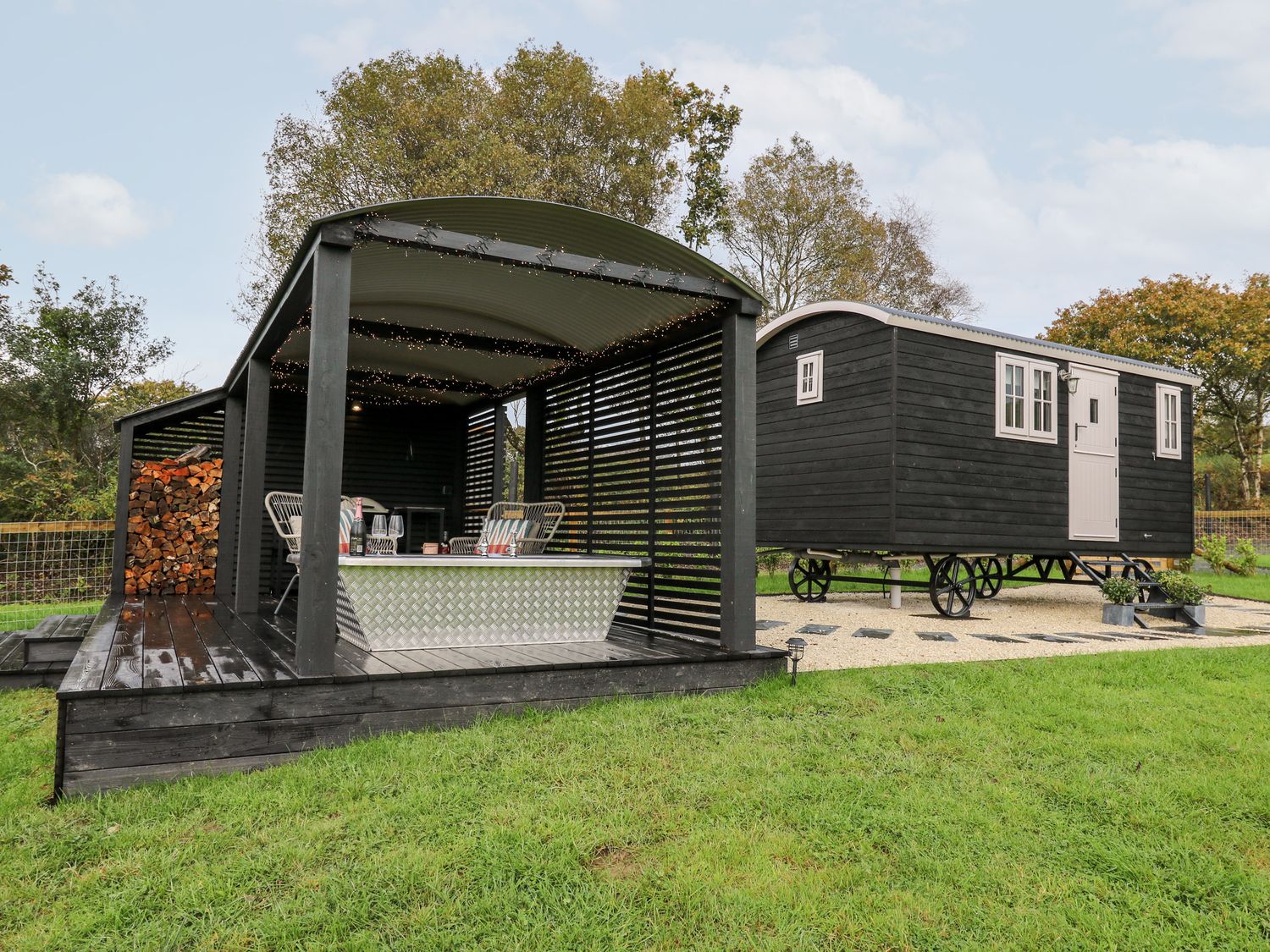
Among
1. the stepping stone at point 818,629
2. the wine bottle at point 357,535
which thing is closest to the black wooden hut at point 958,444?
the stepping stone at point 818,629

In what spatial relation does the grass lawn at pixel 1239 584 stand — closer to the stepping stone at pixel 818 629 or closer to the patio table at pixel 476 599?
the stepping stone at pixel 818 629

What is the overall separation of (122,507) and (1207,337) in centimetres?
2573

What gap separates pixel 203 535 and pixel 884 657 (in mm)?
6559

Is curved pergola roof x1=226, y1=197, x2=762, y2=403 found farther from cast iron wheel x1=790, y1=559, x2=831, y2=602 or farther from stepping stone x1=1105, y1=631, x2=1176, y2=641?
cast iron wheel x1=790, y1=559, x2=831, y2=602

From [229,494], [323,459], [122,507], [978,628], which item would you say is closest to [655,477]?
[323,459]

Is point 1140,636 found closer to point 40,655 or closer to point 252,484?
point 252,484

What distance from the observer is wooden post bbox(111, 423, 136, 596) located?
7.79 meters

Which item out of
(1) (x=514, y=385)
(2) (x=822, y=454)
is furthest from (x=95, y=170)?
(2) (x=822, y=454)

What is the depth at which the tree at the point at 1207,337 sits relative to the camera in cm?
2239

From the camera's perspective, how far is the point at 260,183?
15.2 meters

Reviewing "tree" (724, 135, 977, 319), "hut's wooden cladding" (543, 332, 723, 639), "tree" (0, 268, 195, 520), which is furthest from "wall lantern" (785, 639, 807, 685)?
"tree" (724, 135, 977, 319)

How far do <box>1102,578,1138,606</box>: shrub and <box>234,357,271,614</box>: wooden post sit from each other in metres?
7.77

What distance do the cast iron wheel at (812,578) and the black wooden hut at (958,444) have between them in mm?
54

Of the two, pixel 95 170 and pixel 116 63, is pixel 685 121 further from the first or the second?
pixel 95 170
